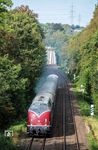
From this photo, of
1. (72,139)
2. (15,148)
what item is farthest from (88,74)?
(15,148)

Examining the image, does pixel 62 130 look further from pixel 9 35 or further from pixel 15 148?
pixel 9 35

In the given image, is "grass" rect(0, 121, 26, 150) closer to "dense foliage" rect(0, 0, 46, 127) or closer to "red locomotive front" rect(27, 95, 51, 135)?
"red locomotive front" rect(27, 95, 51, 135)

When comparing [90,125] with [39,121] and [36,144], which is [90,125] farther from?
[36,144]

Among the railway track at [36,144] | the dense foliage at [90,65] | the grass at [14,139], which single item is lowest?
the railway track at [36,144]

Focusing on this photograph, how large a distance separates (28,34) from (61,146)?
25386 millimetres

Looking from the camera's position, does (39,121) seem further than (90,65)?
No

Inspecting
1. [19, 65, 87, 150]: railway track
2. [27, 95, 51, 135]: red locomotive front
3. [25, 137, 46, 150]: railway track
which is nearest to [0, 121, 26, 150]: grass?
[25, 137, 46, 150]: railway track

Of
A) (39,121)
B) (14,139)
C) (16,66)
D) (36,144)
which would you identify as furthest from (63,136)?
(16,66)

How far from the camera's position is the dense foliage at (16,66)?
41.0m

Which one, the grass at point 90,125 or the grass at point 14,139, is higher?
the grass at point 14,139

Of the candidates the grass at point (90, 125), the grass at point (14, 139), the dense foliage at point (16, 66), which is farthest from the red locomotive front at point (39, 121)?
the dense foliage at point (16, 66)

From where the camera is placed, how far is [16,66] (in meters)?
43.4

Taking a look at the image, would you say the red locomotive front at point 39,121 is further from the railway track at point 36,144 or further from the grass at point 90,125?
the grass at point 90,125

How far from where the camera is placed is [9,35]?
163 ft
